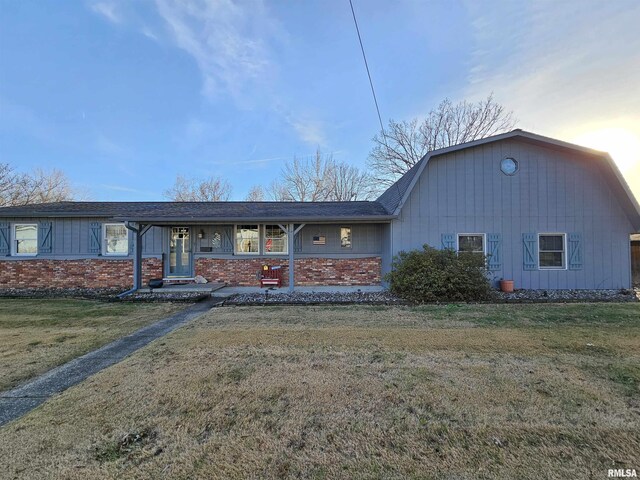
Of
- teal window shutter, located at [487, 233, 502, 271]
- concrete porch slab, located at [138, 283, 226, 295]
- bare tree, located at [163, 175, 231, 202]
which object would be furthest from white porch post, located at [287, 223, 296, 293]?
bare tree, located at [163, 175, 231, 202]

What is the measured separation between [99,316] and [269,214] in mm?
5525

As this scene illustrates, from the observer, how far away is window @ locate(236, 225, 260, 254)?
11672 millimetres

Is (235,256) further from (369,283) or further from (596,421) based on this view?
(596,421)

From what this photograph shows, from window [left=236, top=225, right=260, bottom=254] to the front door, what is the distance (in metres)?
1.95

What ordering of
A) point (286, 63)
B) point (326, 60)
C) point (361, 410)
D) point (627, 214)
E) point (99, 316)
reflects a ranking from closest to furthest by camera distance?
point (361, 410)
point (99, 316)
point (627, 214)
point (326, 60)
point (286, 63)

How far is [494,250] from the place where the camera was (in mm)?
10156

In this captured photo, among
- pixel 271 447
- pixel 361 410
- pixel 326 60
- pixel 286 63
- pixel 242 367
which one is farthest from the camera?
pixel 286 63

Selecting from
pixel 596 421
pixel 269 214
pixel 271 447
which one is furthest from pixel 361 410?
pixel 269 214

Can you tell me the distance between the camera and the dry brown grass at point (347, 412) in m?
2.06

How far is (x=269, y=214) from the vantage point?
34.3 ft

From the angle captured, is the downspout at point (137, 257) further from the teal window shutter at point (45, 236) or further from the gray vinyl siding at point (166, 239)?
the teal window shutter at point (45, 236)

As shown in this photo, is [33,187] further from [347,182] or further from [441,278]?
[441,278]

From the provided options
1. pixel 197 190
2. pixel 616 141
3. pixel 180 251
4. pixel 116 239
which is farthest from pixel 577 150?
pixel 197 190

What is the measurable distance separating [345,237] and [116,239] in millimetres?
8760
